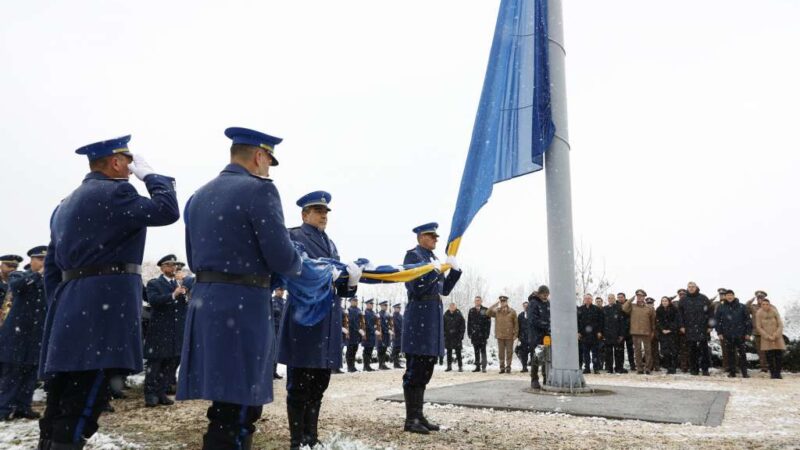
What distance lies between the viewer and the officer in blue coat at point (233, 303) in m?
3.20

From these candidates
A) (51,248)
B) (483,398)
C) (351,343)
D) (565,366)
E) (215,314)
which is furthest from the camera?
(351,343)

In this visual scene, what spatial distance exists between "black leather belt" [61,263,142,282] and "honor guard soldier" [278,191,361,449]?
138cm

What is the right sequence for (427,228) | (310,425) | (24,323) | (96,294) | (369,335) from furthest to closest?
1. (369,335)
2. (24,323)
3. (427,228)
4. (310,425)
5. (96,294)

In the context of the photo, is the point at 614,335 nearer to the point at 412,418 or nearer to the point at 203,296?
the point at 412,418

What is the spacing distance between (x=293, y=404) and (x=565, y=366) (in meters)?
5.89

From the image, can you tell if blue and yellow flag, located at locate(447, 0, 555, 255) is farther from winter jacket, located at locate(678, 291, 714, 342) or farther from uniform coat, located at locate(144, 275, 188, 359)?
winter jacket, located at locate(678, 291, 714, 342)

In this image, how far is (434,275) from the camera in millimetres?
6219

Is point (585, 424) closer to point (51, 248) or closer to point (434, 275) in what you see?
point (434, 275)

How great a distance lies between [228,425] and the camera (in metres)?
3.20

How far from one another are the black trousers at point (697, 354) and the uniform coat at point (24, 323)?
1465 cm

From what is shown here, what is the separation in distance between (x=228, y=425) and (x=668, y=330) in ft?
49.8

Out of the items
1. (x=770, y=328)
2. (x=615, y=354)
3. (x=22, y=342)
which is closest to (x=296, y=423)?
(x=22, y=342)

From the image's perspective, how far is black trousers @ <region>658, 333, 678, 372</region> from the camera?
15727 millimetres

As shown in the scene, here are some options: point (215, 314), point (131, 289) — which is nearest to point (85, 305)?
point (131, 289)
